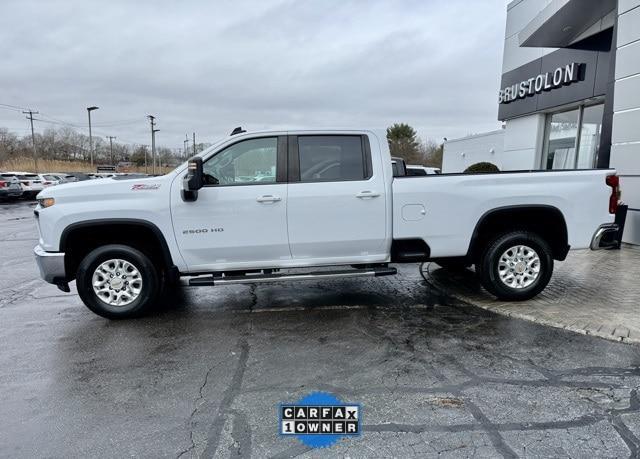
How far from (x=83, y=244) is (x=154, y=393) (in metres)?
2.45

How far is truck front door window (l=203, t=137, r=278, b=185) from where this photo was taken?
4.93 metres

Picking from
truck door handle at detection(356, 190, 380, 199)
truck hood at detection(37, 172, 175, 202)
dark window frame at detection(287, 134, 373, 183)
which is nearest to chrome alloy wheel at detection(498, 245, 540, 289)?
truck door handle at detection(356, 190, 380, 199)

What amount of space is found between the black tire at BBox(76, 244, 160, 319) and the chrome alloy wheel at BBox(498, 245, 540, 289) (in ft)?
13.8

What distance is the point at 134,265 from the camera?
4.92 metres

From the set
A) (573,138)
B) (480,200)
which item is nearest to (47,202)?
(480,200)

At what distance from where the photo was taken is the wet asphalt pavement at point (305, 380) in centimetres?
276

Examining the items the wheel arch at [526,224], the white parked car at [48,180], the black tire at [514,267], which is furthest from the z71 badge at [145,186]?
the white parked car at [48,180]

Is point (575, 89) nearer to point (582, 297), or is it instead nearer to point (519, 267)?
point (582, 297)

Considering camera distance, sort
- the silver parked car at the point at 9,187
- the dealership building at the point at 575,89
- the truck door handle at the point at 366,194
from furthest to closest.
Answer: the silver parked car at the point at 9,187 → the dealership building at the point at 575,89 → the truck door handle at the point at 366,194

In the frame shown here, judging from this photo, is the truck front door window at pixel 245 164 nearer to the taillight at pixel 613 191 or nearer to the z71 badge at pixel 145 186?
the z71 badge at pixel 145 186

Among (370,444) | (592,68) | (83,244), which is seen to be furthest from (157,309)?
(592,68)

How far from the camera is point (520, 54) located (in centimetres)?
1514

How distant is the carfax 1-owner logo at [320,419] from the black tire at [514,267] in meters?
2.99

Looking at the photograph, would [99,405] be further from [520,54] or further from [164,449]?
[520,54]
